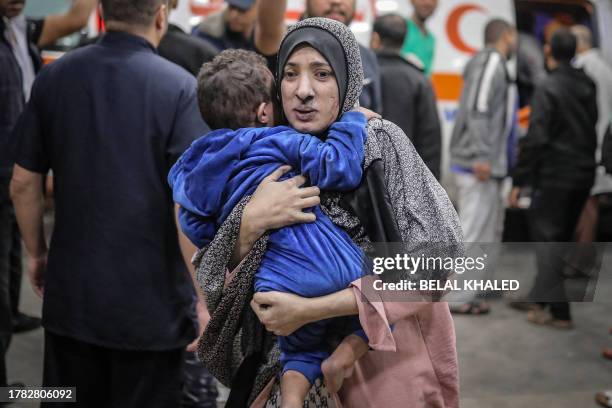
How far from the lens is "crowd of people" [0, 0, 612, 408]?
160 cm

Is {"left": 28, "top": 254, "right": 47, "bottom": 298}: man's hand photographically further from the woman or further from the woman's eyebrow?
the woman's eyebrow

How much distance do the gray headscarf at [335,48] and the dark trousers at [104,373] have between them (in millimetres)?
1223

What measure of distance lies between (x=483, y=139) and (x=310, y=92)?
3.63 meters

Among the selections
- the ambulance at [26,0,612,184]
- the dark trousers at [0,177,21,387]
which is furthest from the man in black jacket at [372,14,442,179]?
the dark trousers at [0,177,21,387]

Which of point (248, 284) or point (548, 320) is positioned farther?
point (548, 320)

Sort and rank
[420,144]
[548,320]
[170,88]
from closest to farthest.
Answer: [170,88] < [420,144] < [548,320]

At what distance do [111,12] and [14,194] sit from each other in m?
0.74

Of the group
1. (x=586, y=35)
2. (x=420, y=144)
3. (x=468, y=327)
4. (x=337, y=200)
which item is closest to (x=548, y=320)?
(x=468, y=327)

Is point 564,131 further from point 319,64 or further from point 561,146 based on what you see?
point 319,64

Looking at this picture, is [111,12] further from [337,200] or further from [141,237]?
[337,200]

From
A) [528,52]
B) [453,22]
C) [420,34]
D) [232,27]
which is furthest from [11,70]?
[528,52]

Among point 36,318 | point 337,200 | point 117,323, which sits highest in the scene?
point 337,200

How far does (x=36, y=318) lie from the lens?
4.61 m

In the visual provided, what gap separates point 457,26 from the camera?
632 cm
